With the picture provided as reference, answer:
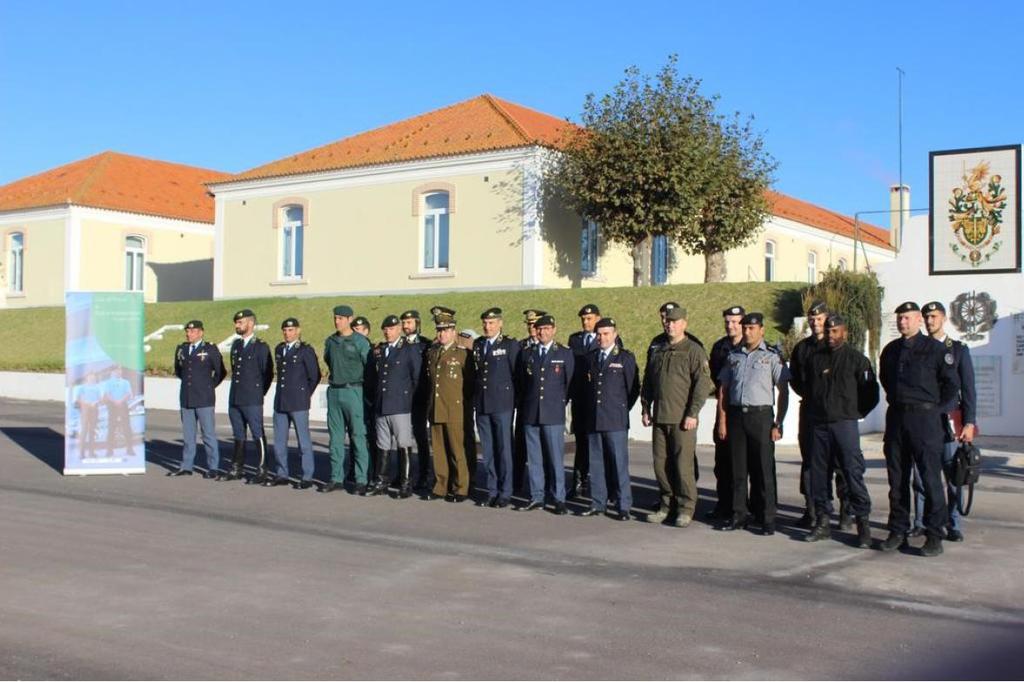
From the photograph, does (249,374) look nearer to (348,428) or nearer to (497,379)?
(348,428)

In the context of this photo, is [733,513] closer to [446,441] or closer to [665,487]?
[665,487]

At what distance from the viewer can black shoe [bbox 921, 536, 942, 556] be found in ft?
27.6

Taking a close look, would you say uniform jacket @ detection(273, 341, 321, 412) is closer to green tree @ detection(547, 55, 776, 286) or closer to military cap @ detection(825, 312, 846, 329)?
military cap @ detection(825, 312, 846, 329)

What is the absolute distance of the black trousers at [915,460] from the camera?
333 inches

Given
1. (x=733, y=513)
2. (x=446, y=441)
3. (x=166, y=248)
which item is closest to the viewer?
(x=733, y=513)

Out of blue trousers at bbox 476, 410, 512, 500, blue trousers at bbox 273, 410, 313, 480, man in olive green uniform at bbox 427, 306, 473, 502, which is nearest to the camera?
blue trousers at bbox 476, 410, 512, 500

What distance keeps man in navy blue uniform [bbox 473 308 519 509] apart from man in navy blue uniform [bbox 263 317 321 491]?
2.29 meters

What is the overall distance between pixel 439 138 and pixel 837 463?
75.5 ft

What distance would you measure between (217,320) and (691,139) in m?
14.0

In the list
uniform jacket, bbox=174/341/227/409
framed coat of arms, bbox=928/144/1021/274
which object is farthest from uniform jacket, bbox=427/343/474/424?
framed coat of arms, bbox=928/144/1021/274

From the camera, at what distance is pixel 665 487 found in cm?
1004

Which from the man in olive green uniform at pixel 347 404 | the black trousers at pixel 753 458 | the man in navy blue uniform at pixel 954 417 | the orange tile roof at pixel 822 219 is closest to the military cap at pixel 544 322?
the black trousers at pixel 753 458

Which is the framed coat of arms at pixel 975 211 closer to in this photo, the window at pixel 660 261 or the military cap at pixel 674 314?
the military cap at pixel 674 314

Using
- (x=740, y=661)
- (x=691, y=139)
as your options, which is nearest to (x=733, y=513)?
(x=740, y=661)
